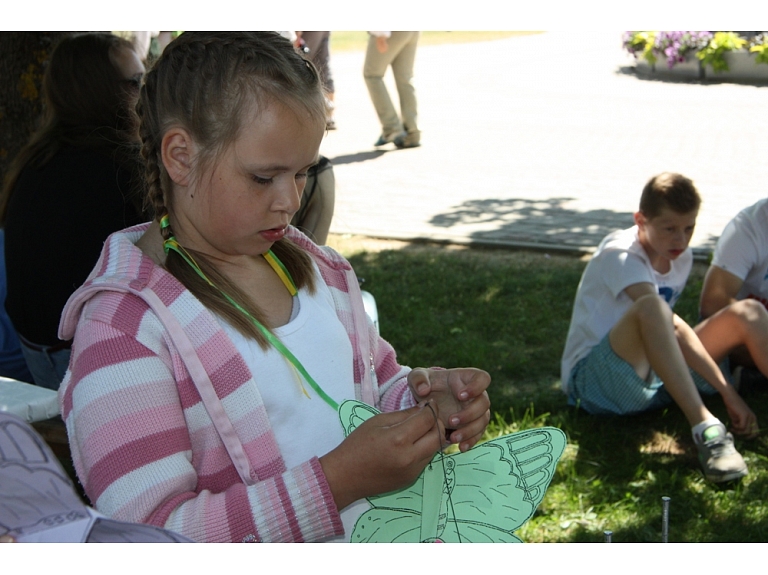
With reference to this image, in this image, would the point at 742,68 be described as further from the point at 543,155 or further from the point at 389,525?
the point at 389,525

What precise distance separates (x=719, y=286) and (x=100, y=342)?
323 centimetres

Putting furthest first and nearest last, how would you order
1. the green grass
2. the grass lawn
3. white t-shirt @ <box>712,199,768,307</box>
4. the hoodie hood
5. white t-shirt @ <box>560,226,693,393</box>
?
the green grass → white t-shirt @ <box>712,199,768,307</box> → white t-shirt @ <box>560,226,693,393</box> → the grass lawn → the hoodie hood

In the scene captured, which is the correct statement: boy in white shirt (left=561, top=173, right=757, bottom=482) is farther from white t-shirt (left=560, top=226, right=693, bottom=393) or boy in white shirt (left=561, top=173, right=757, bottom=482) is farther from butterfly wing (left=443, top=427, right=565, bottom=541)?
butterfly wing (left=443, top=427, right=565, bottom=541)

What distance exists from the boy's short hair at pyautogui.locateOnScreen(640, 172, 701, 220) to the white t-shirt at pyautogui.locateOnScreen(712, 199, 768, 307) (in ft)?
0.86

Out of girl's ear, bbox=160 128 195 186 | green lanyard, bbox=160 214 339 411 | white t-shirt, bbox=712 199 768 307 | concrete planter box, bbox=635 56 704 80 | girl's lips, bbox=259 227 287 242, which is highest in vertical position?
girl's ear, bbox=160 128 195 186

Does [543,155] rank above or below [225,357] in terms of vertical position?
below

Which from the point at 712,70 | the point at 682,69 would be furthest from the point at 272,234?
the point at 682,69

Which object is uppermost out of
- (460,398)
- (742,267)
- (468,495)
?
(460,398)

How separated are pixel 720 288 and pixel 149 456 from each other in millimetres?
3223

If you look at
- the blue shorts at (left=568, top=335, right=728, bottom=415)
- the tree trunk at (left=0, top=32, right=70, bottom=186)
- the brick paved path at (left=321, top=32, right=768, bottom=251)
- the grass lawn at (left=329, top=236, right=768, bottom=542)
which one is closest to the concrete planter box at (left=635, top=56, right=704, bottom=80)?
the brick paved path at (left=321, top=32, right=768, bottom=251)

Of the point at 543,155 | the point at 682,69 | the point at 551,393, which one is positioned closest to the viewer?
the point at 551,393

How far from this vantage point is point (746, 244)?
3.90 m

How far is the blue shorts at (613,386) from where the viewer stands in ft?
12.1

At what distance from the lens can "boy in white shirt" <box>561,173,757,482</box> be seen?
3.57 meters
